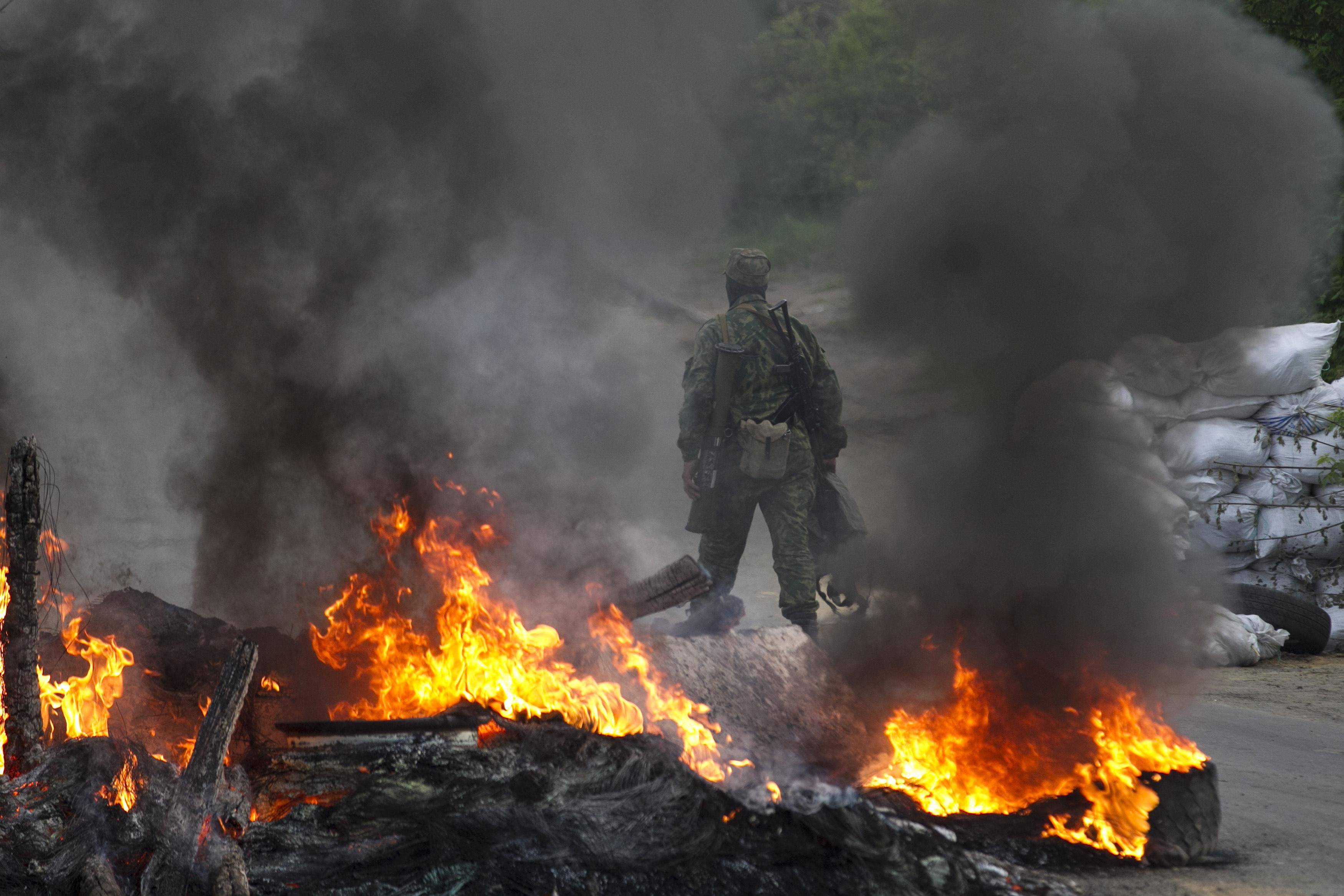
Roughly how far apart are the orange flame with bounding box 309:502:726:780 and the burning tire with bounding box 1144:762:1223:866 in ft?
4.42

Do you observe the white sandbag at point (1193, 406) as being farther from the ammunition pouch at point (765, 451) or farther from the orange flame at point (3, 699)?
the orange flame at point (3, 699)

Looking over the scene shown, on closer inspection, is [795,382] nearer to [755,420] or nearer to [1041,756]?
[755,420]

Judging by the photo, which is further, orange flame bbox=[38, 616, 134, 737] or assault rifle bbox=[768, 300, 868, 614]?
assault rifle bbox=[768, 300, 868, 614]

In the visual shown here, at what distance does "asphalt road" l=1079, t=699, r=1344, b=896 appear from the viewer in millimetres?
2795

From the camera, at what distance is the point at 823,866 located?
9.02 ft

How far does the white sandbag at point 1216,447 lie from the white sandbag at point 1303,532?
35cm

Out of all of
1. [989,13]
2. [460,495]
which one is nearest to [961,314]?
[989,13]

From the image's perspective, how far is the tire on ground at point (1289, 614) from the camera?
623cm

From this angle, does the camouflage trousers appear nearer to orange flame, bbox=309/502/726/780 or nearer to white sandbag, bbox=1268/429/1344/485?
orange flame, bbox=309/502/726/780

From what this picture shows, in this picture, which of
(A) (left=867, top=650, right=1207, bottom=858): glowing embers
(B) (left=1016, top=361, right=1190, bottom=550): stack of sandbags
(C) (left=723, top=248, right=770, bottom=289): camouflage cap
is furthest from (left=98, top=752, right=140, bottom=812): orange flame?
(B) (left=1016, top=361, right=1190, bottom=550): stack of sandbags

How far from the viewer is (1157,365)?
6.54 metres

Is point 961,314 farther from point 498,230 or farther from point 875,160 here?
point 875,160

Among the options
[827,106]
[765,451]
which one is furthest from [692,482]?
[827,106]

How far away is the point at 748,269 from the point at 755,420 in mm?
774
